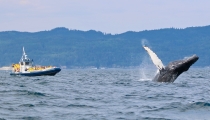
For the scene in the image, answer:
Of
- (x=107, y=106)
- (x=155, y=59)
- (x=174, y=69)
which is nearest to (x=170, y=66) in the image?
(x=174, y=69)

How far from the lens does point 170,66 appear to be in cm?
2545

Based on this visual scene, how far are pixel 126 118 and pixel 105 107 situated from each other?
2.39m

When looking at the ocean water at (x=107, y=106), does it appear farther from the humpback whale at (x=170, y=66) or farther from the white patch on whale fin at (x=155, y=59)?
the humpback whale at (x=170, y=66)

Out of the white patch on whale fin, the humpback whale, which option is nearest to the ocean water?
the white patch on whale fin

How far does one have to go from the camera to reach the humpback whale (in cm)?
2477

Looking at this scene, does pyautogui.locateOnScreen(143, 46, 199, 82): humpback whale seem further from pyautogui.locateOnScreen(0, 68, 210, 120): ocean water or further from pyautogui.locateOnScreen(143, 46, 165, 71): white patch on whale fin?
pyautogui.locateOnScreen(0, 68, 210, 120): ocean water

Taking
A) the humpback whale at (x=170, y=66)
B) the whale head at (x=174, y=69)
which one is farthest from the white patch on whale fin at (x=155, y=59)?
the whale head at (x=174, y=69)

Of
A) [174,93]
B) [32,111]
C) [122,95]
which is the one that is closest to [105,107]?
[32,111]

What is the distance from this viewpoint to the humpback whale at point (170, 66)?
24766 millimetres

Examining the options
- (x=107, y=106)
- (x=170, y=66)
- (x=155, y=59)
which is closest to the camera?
(x=107, y=106)

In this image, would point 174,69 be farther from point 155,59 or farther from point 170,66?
point 155,59

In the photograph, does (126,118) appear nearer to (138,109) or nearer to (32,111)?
(138,109)

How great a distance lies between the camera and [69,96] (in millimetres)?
21250

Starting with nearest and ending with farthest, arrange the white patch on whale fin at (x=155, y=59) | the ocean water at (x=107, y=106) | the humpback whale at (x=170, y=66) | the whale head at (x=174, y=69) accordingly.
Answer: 1. the ocean water at (x=107, y=106)
2. the white patch on whale fin at (x=155, y=59)
3. the humpback whale at (x=170, y=66)
4. the whale head at (x=174, y=69)
